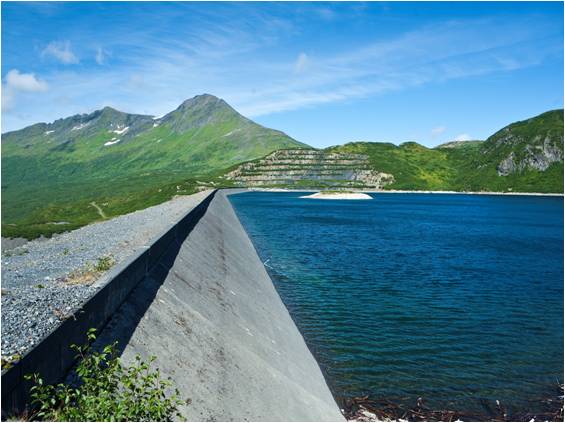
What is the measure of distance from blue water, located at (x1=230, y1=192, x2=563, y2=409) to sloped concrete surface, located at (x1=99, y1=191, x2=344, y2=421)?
239 centimetres

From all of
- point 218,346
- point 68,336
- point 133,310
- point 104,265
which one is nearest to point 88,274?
point 104,265

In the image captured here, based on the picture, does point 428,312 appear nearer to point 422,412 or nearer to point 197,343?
point 422,412

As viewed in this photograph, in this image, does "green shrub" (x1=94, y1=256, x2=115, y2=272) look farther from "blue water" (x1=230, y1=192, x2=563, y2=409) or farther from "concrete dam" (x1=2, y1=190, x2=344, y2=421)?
"blue water" (x1=230, y1=192, x2=563, y2=409)

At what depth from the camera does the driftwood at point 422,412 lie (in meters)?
18.9

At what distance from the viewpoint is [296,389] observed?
18.2 meters

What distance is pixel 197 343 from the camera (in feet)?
55.1

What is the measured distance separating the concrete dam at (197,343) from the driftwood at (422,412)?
107 centimetres

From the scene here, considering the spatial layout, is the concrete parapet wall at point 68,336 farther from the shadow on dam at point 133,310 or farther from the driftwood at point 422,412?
the driftwood at point 422,412

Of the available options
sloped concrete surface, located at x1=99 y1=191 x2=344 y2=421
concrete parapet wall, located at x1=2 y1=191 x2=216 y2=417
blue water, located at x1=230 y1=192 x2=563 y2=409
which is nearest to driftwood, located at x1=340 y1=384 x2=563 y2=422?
blue water, located at x1=230 y1=192 x2=563 y2=409

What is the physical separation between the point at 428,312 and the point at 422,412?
49.1 ft

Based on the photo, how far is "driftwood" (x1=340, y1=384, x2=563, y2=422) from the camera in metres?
18.9

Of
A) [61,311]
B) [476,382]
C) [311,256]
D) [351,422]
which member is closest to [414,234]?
[311,256]

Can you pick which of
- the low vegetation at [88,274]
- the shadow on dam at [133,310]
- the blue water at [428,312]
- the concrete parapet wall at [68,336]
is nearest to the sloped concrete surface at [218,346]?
the shadow on dam at [133,310]

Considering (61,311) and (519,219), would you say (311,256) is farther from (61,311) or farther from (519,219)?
(519,219)
